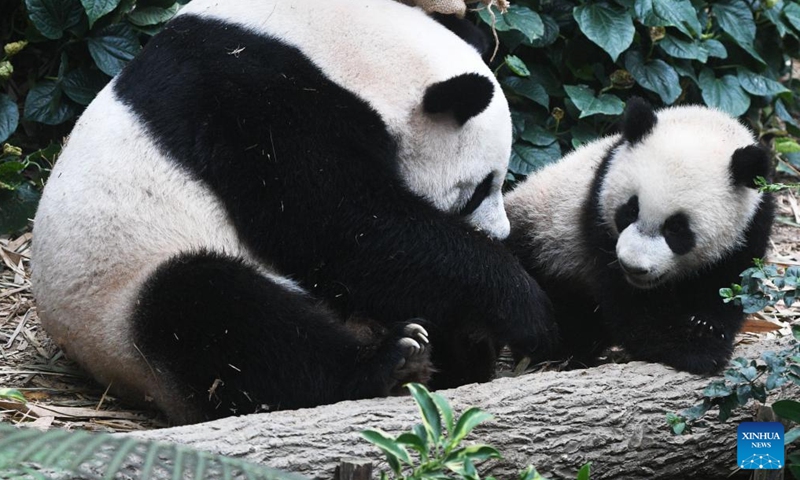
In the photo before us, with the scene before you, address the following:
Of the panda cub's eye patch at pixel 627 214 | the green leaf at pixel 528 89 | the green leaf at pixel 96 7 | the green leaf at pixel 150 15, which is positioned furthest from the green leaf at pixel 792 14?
the green leaf at pixel 96 7

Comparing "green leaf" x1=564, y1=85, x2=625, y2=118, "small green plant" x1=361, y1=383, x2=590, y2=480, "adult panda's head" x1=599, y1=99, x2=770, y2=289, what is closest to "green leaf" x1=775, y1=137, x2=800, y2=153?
"green leaf" x1=564, y1=85, x2=625, y2=118

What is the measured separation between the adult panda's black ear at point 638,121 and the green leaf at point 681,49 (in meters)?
1.84

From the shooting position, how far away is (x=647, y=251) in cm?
399

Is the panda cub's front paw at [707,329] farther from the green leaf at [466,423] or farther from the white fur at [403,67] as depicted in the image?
the green leaf at [466,423]

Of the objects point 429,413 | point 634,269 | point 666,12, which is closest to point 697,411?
point 634,269

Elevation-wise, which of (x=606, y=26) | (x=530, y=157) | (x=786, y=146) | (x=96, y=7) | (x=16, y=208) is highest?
(x=96, y=7)

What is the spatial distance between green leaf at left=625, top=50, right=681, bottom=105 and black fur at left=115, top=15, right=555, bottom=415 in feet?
8.27

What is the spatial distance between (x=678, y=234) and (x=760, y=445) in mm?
966

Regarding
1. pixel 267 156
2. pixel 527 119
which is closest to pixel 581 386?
pixel 267 156

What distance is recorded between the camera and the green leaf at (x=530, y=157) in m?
5.95

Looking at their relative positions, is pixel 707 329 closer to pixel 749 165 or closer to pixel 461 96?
pixel 749 165

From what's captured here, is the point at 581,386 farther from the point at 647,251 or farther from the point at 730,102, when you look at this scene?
the point at 730,102

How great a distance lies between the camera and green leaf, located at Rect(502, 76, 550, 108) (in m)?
6.04

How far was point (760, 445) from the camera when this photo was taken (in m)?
3.53
